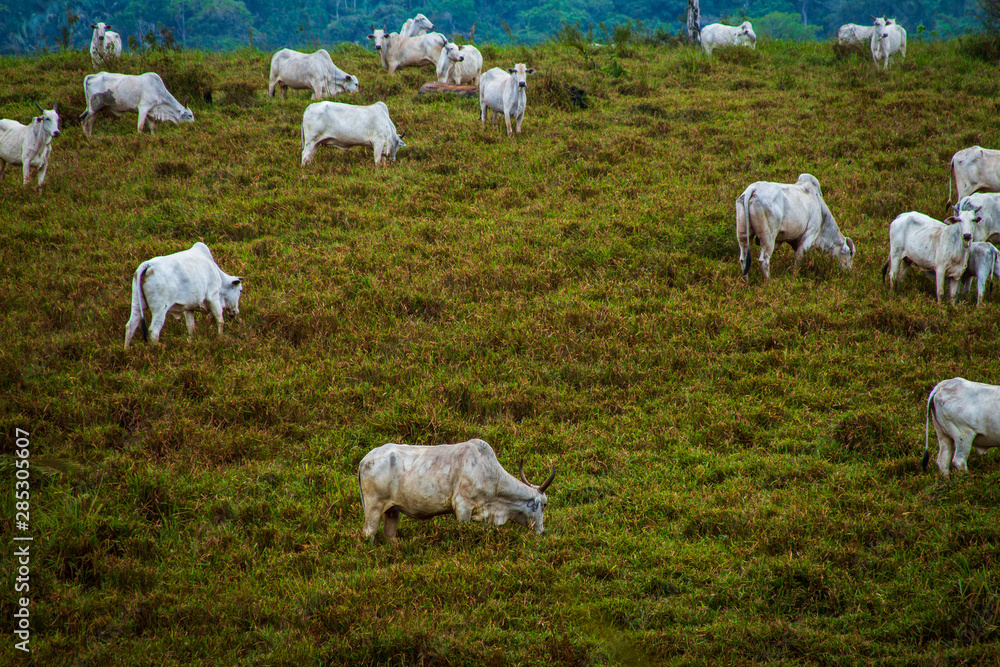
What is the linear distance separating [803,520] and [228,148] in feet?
39.2

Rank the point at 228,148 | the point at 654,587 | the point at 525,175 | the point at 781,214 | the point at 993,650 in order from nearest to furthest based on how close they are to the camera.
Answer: the point at 993,650 < the point at 654,587 < the point at 781,214 < the point at 525,175 < the point at 228,148

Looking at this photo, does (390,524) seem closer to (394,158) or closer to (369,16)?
(394,158)

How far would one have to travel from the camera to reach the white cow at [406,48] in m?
20.1

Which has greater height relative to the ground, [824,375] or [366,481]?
[824,375]

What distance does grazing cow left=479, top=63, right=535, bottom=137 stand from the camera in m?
14.9

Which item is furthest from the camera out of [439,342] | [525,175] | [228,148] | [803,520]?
[228,148]

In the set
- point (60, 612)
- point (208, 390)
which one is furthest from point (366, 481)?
point (208, 390)

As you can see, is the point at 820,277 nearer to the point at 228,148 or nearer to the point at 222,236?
the point at 222,236

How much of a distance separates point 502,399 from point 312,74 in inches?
486

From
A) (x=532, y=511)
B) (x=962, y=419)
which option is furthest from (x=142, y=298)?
(x=962, y=419)

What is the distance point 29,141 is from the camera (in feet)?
40.4

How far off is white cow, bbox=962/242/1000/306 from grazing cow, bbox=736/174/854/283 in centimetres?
148

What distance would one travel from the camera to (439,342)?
8711mm

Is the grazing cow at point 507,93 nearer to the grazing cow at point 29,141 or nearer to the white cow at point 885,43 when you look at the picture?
the grazing cow at point 29,141
